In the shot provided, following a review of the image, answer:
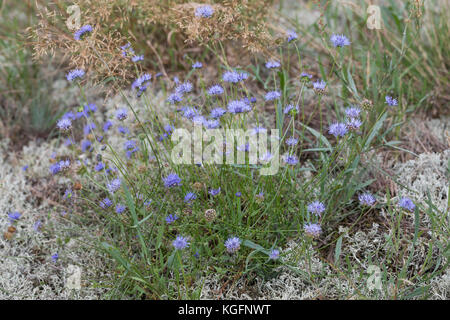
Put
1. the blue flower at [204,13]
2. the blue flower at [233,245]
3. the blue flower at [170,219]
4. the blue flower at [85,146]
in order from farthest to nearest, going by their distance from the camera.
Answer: the blue flower at [85,146], the blue flower at [204,13], the blue flower at [170,219], the blue flower at [233,245]

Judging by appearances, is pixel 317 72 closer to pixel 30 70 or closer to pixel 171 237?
pixel 171 237

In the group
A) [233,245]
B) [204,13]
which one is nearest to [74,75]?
[204,13]

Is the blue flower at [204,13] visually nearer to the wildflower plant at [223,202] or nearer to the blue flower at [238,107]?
the wildflower plant at [223,202]

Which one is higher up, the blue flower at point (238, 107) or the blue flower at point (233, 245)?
the blue flower at point (238, 107)

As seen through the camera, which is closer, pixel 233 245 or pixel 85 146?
pixel 233 245

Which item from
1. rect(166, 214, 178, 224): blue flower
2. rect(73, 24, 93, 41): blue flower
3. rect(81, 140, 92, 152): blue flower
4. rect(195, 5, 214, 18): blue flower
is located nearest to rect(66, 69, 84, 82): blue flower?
rect(73, 24, 93, 41): blue flower

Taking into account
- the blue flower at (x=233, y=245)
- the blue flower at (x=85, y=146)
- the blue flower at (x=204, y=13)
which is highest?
the blue flower at (x=204, y=13)

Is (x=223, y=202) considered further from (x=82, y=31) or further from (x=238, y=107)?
(x=82, y=31)

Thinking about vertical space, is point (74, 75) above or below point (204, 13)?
below

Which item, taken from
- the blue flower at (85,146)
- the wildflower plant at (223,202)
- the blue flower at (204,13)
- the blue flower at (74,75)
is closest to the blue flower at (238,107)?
the wildflower plant at (223,202)

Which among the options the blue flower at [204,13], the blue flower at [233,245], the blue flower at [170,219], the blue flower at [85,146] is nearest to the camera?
the blue flower at [233,245]

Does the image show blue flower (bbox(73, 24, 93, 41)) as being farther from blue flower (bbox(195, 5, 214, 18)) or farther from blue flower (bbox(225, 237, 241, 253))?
blue flower (bbox(225, 237, 241, 253))
